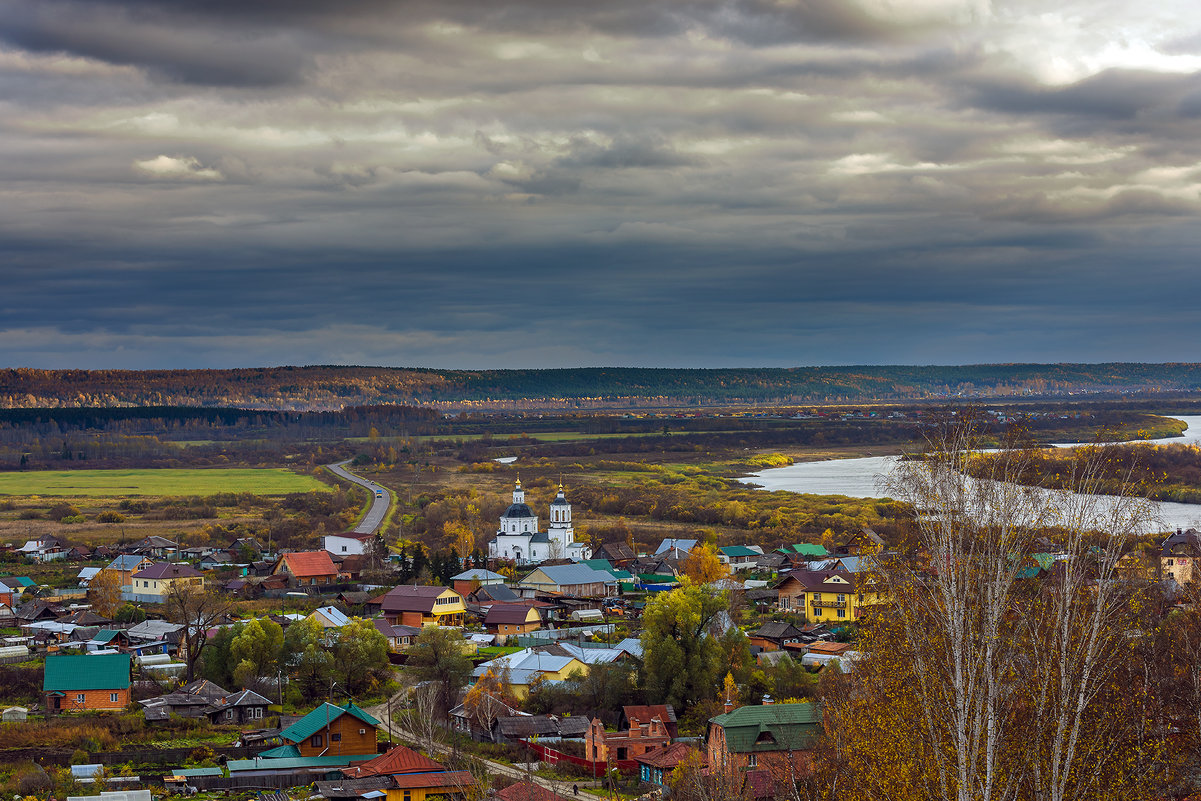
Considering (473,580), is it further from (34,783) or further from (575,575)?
(34,783)

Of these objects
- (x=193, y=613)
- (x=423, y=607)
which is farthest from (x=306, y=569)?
(x=193, y=613)

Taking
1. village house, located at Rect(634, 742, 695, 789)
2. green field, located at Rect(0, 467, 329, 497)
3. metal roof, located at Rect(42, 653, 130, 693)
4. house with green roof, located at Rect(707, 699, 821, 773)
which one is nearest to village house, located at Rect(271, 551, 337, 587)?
metal roof, located at Rect(42, 653, 130, 693)

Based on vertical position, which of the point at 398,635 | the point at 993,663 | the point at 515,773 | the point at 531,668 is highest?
the point at 993,663

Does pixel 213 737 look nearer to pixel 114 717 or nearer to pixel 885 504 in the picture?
pixel 114 717

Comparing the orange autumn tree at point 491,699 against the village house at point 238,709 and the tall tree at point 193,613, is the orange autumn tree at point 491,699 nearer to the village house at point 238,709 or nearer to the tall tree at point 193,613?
the village house at point 238,709

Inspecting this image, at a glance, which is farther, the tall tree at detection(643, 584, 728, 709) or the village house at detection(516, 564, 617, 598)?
the village house at detection(516, 564, 617, 598)

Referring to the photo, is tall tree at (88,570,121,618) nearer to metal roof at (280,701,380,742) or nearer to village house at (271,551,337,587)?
village house at (271,551,337,587)
